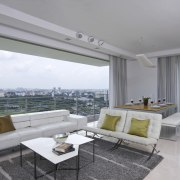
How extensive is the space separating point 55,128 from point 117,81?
3224 millimetres

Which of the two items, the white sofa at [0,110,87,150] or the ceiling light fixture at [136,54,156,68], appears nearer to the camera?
the white sofa at [0,110,87,150]

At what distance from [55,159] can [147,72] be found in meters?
5.60

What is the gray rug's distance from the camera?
2.34 m

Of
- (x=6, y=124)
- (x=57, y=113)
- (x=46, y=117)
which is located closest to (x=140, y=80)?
(x=57, y=113)

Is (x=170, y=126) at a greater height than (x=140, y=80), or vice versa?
(x=140, y=80)

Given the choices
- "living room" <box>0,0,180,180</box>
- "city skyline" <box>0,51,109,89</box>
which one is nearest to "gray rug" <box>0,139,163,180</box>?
"living room" <box>0,0,180,180</box>

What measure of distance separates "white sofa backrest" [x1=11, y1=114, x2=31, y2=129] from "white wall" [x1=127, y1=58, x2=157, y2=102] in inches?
179

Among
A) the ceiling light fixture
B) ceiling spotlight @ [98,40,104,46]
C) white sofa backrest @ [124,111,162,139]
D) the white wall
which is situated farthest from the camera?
the white wall

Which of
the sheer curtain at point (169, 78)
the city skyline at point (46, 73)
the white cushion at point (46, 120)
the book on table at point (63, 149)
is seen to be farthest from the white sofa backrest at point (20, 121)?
the sheer curtain at point (169, 78)

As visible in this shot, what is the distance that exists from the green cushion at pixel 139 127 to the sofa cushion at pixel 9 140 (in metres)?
2.23

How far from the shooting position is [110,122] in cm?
367

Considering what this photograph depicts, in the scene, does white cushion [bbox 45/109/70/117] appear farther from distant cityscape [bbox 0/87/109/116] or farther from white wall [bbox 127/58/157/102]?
white wall [bbox 127/58/157/102]

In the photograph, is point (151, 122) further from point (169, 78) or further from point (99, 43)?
point (169, 78)

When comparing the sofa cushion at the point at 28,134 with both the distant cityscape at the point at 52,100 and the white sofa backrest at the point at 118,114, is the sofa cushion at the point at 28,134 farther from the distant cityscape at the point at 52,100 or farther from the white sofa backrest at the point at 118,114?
the white sofa backrest at the point at 118,114
